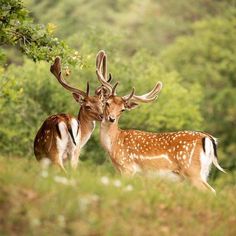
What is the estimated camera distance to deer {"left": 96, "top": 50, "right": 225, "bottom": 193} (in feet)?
46.9

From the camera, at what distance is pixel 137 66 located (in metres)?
33.2

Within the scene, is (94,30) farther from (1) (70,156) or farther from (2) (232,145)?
(1) (70,156)

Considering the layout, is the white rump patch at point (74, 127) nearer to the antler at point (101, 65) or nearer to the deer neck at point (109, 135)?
the deer neck at point (109, 135)

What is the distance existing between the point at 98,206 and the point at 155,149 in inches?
217

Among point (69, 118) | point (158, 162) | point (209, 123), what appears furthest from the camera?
point (209, 123)

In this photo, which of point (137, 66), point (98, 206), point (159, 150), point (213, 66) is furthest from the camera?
point (213, 66)

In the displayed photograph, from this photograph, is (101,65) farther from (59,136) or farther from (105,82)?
(59,136)

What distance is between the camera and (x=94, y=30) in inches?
1271

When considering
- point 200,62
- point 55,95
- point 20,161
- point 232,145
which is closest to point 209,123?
point 232,145

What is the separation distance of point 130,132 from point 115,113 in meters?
0.61

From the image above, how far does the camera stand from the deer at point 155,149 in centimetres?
1428

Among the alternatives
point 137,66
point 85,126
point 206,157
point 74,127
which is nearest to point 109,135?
point 85,126

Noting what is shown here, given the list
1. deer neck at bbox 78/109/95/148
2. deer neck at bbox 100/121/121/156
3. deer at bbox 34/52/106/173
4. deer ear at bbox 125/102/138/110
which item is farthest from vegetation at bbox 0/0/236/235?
deer neck at bbox 100/121/121/156

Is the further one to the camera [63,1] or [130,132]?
[63,1]
